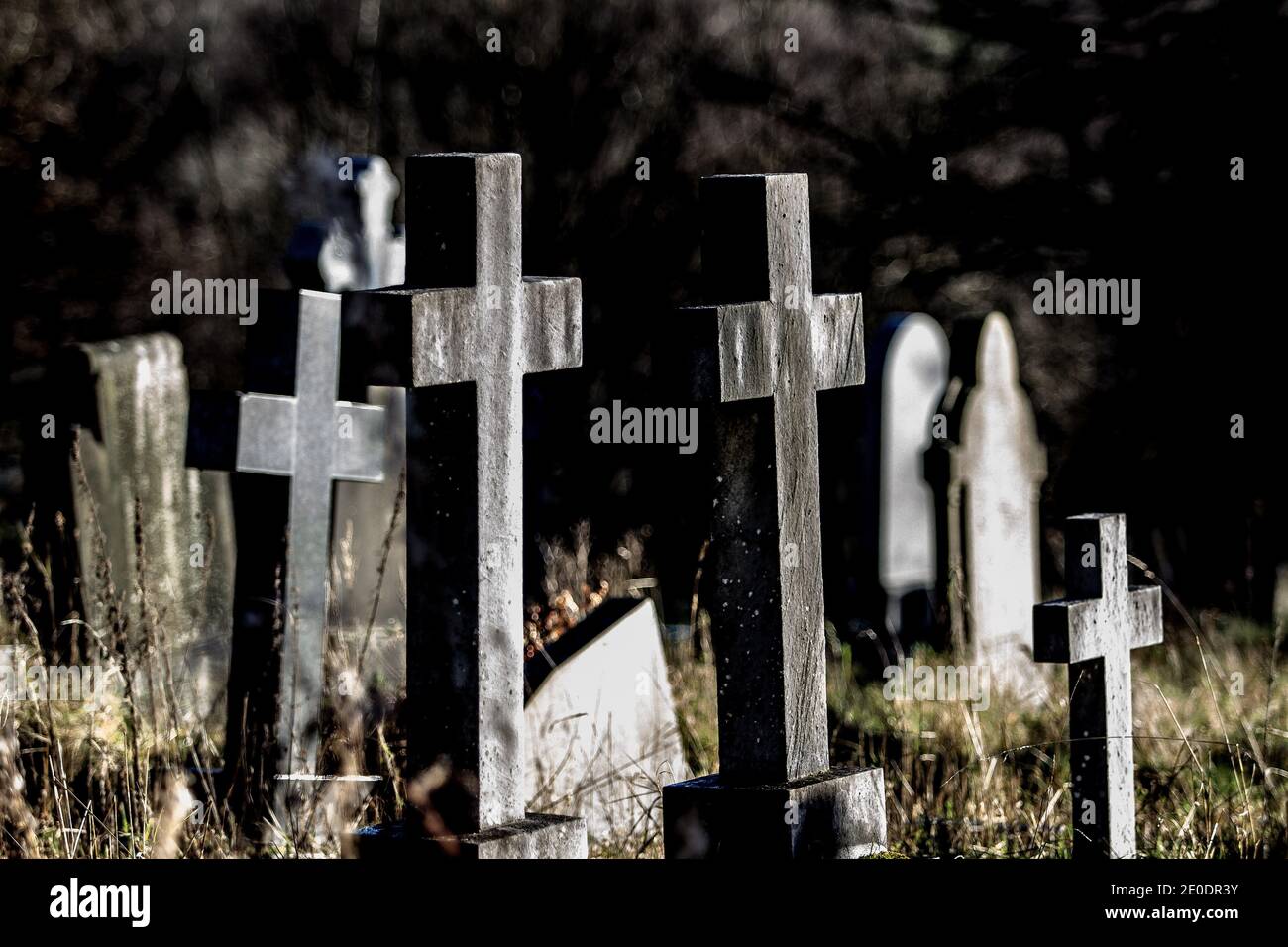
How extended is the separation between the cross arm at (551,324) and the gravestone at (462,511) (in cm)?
6

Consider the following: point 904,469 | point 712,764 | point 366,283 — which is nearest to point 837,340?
point 712,764

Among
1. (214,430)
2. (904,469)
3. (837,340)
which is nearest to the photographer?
(837,340)

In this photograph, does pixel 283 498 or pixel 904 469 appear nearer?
pixel 283 498

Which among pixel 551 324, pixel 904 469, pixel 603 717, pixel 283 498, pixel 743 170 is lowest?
pixel 603 717

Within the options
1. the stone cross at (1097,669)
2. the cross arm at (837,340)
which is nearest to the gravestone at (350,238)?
the cross arm at (837,340)

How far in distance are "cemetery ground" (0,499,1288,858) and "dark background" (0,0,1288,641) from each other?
1.85m

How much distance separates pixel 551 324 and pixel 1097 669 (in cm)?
161

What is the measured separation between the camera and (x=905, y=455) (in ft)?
25.0

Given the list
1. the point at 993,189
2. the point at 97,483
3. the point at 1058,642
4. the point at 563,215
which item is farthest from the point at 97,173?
the point at 1058,642

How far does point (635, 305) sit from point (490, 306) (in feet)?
27.3

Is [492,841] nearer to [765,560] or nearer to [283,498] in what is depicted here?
[765,560]

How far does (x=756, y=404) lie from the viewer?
3203mm

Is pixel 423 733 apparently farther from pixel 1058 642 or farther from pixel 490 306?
pixel 1058 642

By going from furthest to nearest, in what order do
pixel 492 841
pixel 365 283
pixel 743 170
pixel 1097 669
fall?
1. pixel 743 170
2. pixel 365 283
3. pixel 1097 669
4. pixel 492 841
